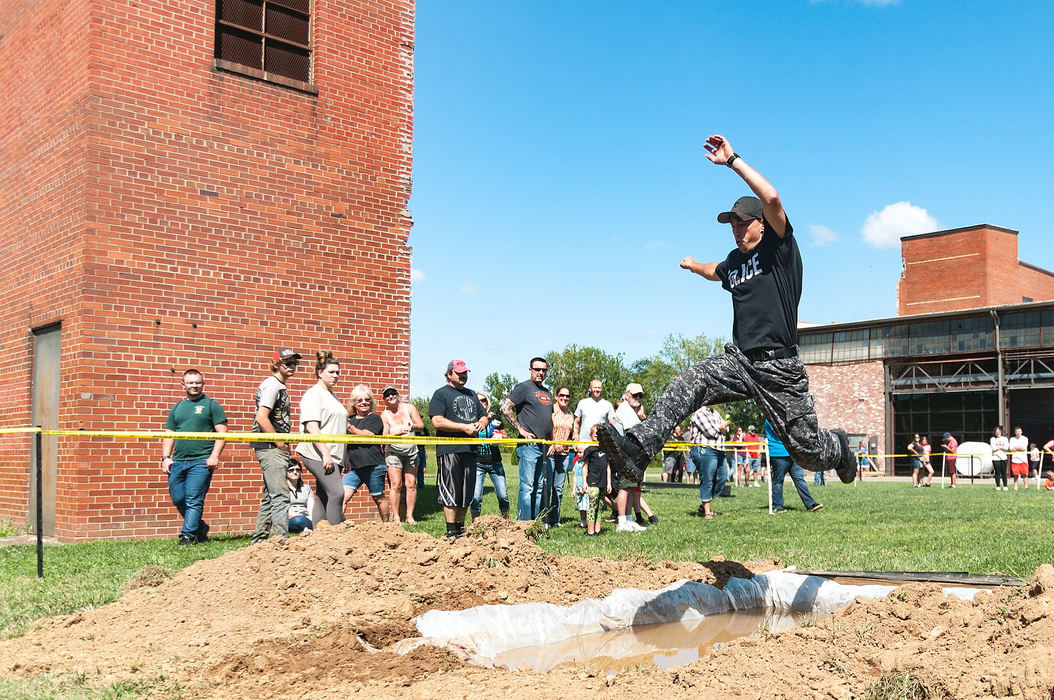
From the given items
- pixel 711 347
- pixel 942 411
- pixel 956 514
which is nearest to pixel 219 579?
pixel 956 514

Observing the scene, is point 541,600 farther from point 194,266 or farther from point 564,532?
point 194,266

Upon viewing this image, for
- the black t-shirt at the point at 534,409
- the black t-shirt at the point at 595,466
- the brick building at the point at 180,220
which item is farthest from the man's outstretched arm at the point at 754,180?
the brick building at the point at 180,220

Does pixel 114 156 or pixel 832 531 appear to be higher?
pixel 114 156

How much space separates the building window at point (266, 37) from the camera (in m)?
11.2

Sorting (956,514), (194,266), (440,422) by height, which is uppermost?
(194,266)

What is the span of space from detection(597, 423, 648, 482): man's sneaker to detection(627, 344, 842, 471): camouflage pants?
233 mm

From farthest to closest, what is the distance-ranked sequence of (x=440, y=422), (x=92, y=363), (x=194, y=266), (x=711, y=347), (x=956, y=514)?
1. (x=711, y=347)
2. (x=956, y=514)
3. (x=194, y=266)
4. (x=92, y=363)
5. (x=440, y=422)

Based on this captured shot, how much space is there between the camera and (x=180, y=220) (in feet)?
34.6

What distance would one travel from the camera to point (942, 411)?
4394 cm

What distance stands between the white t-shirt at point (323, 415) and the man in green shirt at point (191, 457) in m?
1.80

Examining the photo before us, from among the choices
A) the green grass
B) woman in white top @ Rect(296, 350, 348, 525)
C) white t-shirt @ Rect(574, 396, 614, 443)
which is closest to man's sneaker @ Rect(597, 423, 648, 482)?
the green grass

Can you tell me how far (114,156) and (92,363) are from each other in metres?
2.46

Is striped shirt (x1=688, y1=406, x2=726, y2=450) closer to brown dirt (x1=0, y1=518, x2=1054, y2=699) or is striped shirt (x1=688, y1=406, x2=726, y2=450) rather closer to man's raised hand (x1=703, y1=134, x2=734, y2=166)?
brown dirt (x1=0, y1=518, x2=1054, y2=699)

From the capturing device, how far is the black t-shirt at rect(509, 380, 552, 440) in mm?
10570
